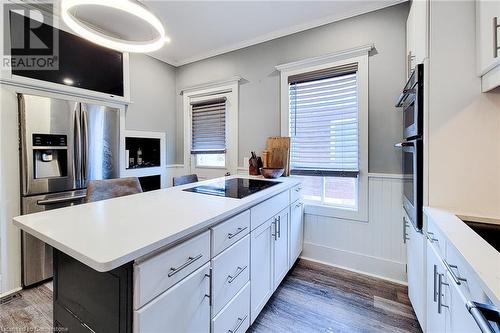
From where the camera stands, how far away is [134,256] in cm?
73

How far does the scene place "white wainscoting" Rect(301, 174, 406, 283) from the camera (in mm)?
2188

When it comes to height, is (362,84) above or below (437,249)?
above

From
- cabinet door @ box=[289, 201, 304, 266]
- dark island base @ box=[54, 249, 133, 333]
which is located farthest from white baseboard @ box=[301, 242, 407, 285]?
dark island base @ box=[54, 249, 133, 333]

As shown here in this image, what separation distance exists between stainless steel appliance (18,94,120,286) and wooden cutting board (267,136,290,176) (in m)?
1.93

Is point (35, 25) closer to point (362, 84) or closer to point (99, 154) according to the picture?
point (99, 154)

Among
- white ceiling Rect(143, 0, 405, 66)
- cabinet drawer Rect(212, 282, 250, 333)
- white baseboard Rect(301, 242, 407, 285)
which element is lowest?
white baseboard Rect(301, 242, 407, 285)

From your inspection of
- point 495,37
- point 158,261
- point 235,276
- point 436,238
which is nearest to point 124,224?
point 158,261

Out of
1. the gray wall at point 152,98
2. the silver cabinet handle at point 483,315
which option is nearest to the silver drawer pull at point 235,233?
the silver cabinet handle at point 483,315

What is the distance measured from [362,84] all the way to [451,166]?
1.25 metres

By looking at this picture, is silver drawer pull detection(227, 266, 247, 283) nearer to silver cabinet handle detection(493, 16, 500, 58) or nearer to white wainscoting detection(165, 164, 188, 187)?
silver cabinet handle detection(493, 16, 500, 58)

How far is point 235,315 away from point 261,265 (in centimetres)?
37

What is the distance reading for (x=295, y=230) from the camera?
2324 millimetres

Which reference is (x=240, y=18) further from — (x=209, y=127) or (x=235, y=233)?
(x=235, y=233)

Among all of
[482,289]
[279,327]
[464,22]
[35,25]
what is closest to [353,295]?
[279,327]
